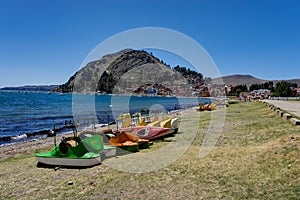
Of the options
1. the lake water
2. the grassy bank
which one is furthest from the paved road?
the lake water

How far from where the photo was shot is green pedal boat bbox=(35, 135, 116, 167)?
10656 millimetres

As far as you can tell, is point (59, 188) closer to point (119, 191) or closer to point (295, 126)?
point (119, 191)

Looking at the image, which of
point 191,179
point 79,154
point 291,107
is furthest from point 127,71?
point 191,179

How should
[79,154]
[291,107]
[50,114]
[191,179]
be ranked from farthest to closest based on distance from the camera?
1. [50,114]
2. [291,107]
3. [79,154]
4. [191,179]

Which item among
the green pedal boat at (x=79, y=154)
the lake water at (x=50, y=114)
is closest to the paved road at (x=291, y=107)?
the green pedal boat at (x=79, y=154)

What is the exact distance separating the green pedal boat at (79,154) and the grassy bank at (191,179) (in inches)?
17.1

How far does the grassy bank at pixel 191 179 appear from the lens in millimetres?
7086

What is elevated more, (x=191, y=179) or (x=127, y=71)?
(x=127, y=71)

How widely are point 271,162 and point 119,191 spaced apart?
494cm

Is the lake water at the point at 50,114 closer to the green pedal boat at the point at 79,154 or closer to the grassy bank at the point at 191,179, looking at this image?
the green pedal boat at the point at 79,154

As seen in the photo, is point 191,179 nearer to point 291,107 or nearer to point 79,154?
point 79,154

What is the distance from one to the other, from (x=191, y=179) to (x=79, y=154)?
5.03 m

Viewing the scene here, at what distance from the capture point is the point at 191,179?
8133mm

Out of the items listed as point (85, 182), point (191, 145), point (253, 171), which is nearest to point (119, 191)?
point (85, 182)
